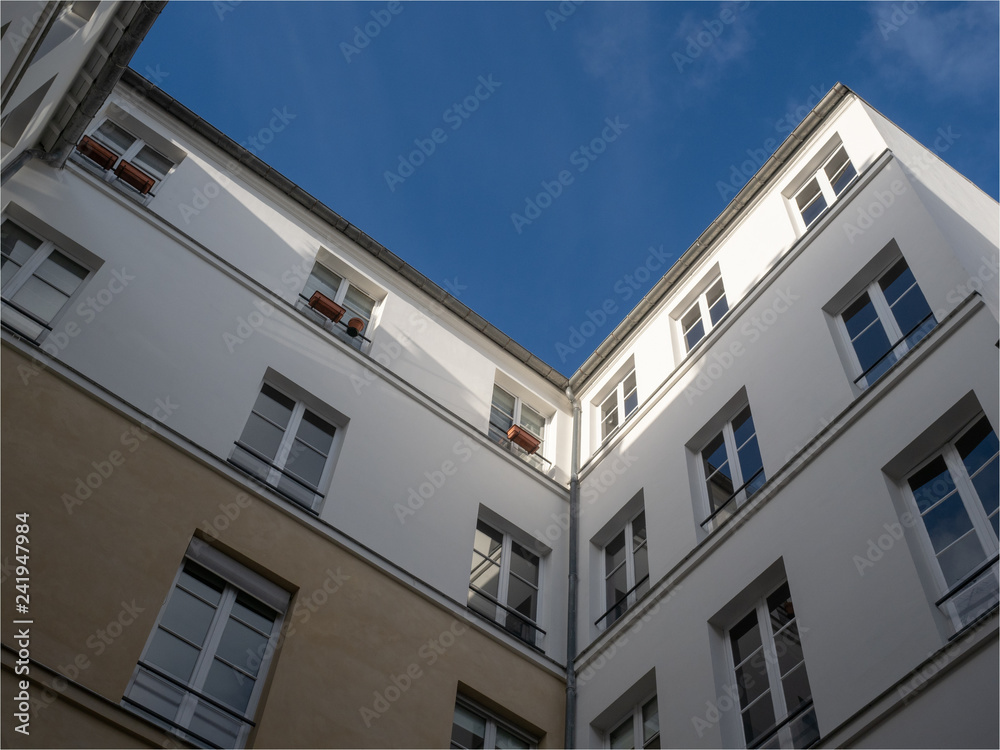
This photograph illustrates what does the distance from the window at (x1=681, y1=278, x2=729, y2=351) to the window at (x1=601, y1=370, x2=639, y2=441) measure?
1.42 m

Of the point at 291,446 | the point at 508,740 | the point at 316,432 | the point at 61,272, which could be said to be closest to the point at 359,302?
the point at 316,432

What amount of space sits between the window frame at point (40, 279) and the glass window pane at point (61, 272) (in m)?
0.03

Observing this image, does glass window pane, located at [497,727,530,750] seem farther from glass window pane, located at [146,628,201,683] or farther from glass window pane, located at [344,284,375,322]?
glass window pane, located at [344,284,375,322]

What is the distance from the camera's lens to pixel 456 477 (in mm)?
15883

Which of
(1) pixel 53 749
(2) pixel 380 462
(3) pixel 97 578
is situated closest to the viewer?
(1) pixel 53 749

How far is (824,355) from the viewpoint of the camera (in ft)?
43.7

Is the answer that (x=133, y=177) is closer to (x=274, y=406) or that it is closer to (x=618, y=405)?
(x=274, y=406)

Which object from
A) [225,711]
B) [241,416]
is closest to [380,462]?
[241,416]

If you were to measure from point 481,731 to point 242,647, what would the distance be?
11.3 feet

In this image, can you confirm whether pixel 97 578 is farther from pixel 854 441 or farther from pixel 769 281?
pixel 769 281

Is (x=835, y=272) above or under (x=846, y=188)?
under

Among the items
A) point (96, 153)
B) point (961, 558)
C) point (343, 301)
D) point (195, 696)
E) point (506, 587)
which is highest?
point (343, 301)

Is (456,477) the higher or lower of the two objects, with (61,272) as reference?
lower

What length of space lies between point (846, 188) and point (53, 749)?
41.9 feet
